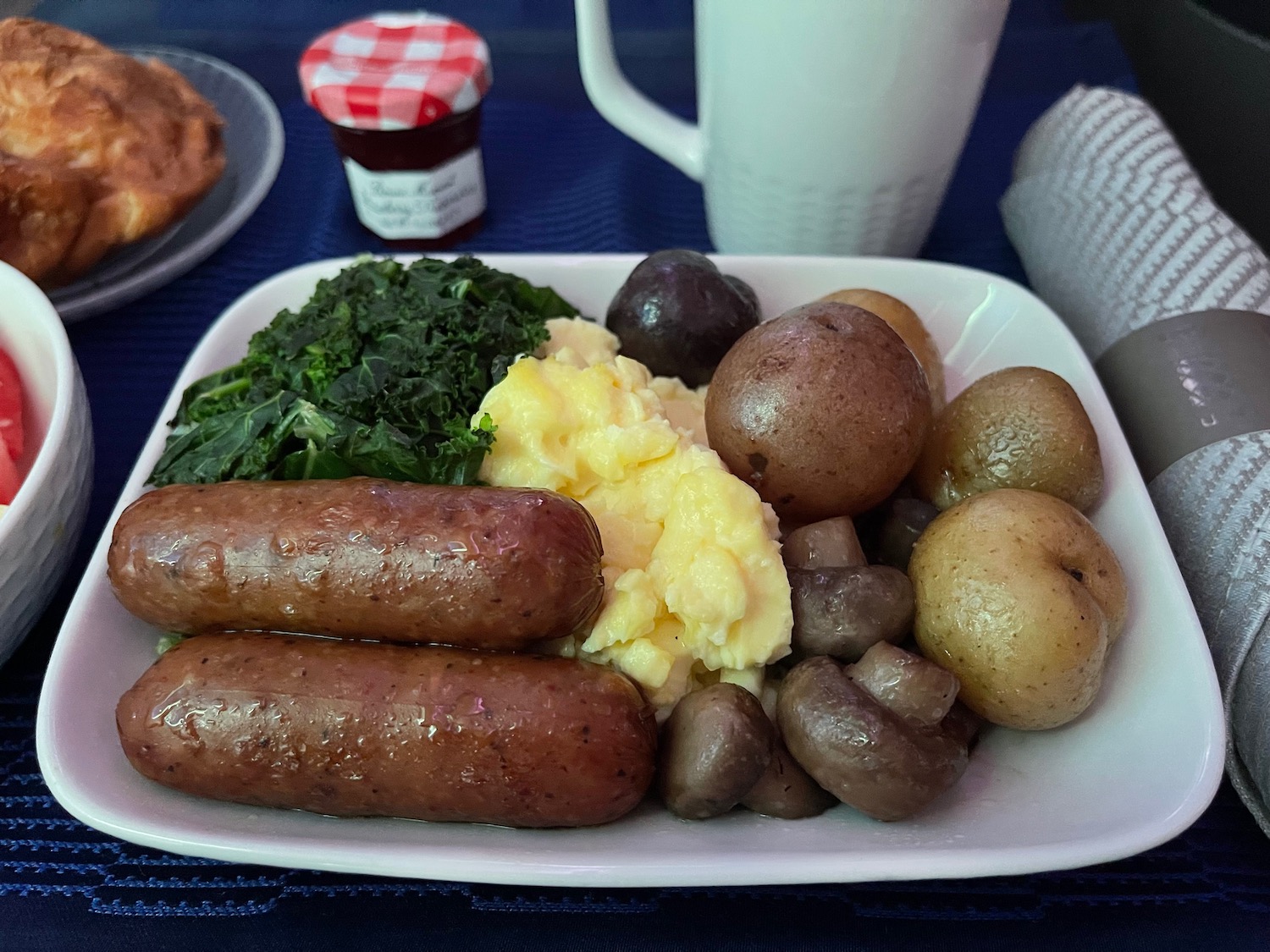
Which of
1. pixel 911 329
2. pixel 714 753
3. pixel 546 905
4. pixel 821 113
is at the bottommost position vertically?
pixel 546 905

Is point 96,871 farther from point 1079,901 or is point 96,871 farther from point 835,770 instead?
point 1079,901

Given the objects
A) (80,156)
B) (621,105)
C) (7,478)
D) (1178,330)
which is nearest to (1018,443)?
(1178,330)

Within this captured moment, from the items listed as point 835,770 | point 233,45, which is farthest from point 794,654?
point 233,45

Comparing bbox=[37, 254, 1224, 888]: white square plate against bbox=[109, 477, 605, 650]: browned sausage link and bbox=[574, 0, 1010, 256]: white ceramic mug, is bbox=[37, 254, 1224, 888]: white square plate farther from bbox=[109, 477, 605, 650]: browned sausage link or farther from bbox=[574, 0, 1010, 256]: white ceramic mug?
bbox=[574, 0, 1010, 256]: white ceramic mug

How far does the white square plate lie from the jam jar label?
0.91m

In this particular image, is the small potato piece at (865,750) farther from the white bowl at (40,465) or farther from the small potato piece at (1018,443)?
the white bowl at (40,465)

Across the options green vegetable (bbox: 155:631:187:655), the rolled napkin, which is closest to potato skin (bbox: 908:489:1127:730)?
the rolled napkin

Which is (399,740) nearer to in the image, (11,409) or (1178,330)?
(11,409)

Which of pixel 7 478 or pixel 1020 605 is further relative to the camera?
pixel 7 478

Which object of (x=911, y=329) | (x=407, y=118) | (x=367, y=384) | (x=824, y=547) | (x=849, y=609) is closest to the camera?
(x=849, y=609)

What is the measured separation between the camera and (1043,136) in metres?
2.15

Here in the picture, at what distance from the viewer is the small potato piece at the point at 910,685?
1239 mm

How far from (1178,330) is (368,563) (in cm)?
149

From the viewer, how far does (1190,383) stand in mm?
1624
